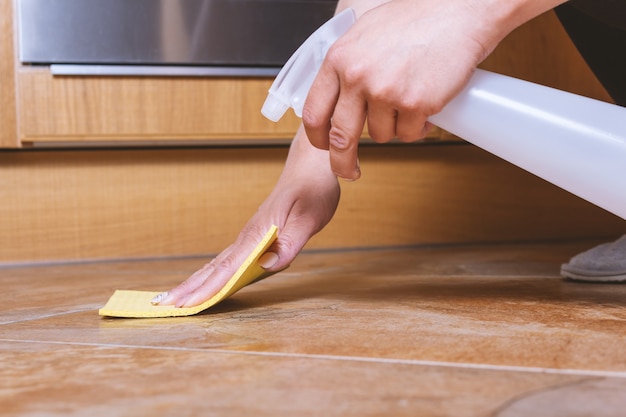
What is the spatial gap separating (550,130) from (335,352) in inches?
10.0

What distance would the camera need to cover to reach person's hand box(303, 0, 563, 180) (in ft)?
1.96

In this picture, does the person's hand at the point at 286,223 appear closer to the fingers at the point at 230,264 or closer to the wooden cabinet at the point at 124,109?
the fingers at the point at 230,264

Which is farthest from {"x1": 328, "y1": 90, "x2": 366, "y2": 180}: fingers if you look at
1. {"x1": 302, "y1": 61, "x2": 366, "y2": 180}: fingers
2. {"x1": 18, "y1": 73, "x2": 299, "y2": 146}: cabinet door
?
{"x1": 18, "y1": 73, "x2": 299, "y2": 146}: cabinet door

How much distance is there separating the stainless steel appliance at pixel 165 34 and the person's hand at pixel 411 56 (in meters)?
0.67

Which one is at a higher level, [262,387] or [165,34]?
[165,34]

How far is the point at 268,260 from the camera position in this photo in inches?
30.0

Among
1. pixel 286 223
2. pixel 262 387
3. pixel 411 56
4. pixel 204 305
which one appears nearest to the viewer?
pixel 262 387

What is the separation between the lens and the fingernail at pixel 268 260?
75 cm

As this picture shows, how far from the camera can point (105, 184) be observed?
1319 mm

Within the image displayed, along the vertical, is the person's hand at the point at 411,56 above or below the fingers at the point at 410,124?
above

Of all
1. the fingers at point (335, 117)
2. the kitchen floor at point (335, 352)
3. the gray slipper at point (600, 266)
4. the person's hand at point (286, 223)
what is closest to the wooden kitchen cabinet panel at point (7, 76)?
the kitchen floor at point (335, 352)

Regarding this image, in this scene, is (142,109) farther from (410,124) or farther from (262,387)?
(262,387)

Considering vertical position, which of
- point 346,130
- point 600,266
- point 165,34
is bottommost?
point 600,266

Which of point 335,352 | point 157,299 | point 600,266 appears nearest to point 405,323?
point 335,352
